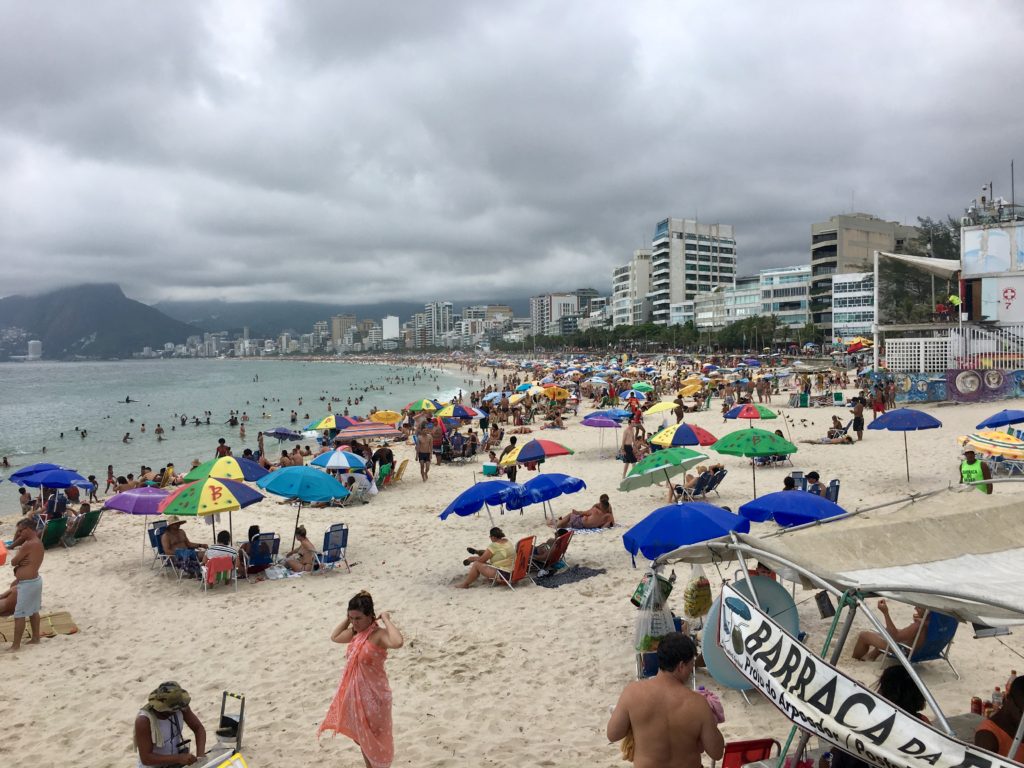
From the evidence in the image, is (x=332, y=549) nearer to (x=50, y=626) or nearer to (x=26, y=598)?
(x=50, y=626)

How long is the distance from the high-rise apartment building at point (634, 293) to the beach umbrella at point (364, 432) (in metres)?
107

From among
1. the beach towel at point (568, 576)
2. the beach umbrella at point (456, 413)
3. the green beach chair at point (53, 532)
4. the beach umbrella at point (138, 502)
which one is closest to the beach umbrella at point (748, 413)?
the beach towel at point (568, 576)

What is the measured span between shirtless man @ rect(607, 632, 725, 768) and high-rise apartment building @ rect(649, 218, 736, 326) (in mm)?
112528

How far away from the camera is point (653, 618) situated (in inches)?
222

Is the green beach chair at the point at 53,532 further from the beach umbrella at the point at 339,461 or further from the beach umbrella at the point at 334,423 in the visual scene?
the beach umbrella at the point at 334,423

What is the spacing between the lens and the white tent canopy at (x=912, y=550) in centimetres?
362

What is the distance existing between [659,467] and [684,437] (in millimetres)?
2723

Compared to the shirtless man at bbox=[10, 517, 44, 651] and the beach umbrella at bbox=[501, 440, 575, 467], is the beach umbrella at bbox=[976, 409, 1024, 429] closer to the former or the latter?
the beach umbrella at bbox=[501, 440, 575, 467]

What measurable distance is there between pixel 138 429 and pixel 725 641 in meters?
47.0

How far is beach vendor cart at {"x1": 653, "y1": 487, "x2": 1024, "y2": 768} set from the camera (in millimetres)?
2695

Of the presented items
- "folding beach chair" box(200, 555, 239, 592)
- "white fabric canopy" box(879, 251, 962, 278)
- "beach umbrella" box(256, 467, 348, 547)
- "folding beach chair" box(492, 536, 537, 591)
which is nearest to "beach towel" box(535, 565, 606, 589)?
"folding beach chair" box(492, 536, 537, 591)

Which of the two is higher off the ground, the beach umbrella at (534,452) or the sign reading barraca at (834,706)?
the sign reading barraca at (834,706)

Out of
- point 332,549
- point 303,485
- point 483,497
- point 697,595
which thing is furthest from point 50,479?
point 697,595

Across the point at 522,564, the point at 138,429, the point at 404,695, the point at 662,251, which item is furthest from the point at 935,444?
the point at 662,251
